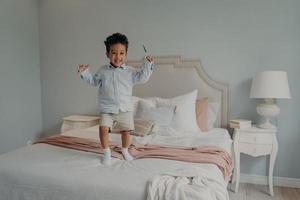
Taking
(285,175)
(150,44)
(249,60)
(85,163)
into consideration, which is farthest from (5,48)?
(285,175)

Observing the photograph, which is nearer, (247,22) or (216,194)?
(216,194)

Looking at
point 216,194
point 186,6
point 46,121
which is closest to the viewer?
point 216,194

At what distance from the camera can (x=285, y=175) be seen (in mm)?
2998

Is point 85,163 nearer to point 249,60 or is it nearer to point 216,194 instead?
point 216,194

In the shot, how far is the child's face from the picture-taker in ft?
6.05

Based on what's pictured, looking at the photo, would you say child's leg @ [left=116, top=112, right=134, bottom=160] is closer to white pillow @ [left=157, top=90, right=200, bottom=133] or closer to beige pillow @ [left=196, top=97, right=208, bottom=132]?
white pillow @ [left=157, top=90, right=200, bottom=133]

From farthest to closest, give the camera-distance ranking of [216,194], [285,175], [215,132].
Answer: [285,175] → [215,132] → [216,194]

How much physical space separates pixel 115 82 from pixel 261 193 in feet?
6.65

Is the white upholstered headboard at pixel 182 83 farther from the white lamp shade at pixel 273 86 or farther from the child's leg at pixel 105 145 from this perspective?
the child's leg at pixel 105 145

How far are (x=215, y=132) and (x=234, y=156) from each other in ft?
1.12

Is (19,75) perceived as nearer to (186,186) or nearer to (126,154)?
(126,154)

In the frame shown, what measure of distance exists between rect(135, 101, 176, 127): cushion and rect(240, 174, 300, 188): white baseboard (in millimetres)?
1220

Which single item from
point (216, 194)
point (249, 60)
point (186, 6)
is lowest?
point (216, 194)

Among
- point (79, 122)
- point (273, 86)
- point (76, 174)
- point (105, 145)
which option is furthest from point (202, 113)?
point (76, 174)
